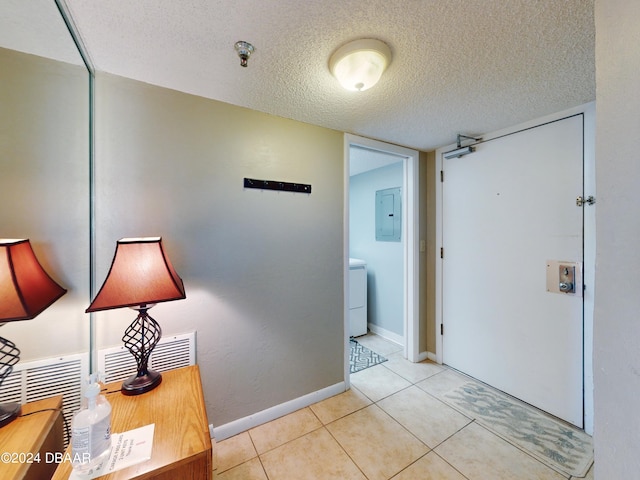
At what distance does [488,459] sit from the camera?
4.73 ft

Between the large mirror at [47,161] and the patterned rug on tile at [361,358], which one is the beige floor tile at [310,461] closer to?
the patterned rug on tile at [361,358]

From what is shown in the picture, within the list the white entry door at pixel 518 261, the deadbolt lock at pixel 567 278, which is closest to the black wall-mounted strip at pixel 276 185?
the white entry door at pixel 518 261

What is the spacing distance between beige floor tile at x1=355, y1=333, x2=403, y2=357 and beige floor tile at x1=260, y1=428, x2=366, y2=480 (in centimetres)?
135

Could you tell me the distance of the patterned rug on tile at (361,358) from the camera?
247 cm

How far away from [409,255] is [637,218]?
1.93 m

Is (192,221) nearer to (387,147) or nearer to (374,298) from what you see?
(387,147)

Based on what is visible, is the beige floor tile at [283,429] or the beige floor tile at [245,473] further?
the beige floor tile at [283,429]

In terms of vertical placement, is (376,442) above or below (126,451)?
below

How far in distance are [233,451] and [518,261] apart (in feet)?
7.78

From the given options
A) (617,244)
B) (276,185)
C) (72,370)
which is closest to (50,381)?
(72,370)

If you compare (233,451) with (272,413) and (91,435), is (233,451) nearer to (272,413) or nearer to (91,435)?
(272,413)

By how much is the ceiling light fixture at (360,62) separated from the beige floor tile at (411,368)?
2359 mm

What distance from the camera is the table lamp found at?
1.01 metres

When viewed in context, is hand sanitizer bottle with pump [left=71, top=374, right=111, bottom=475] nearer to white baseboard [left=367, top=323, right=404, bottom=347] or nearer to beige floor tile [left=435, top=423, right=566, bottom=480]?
beige floor tile [left=435, top=423, right=566, bottom=480]
